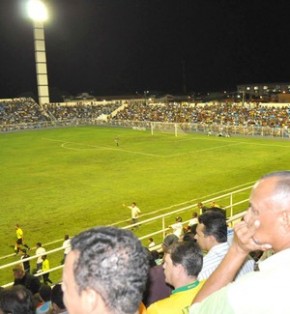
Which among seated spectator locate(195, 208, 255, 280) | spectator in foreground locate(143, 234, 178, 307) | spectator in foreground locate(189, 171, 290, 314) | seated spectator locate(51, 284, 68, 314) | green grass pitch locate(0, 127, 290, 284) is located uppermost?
spectator in foreground locate(189, 171, 290, 314)

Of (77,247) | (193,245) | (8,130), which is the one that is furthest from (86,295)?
(8,130)

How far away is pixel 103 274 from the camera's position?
177cm

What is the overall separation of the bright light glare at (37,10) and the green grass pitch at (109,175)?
29.2 m

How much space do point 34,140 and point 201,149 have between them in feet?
61.5

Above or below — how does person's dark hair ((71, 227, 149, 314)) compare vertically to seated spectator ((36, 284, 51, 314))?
above

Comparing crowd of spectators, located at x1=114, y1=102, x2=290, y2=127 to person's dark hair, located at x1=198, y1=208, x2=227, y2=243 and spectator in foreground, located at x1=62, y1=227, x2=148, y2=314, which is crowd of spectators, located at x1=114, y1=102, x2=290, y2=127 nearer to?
person's dark hair, located at x1=198, y1=208, x2=227, y2=243

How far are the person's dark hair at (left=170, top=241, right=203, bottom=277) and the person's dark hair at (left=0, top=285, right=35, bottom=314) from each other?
4.55ft

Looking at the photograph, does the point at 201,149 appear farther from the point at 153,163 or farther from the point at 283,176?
the point at 283,176

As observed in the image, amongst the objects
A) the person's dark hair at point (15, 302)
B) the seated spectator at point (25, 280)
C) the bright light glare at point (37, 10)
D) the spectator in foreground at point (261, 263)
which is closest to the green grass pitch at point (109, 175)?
the seated spectator at point (25, 280)

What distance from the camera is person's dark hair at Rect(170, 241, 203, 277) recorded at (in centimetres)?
354

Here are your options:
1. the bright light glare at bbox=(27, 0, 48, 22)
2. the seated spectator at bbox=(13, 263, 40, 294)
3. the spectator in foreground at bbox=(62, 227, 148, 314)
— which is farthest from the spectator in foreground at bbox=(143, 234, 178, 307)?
the bright light glare at bbox=(27, 0, 48, 22)

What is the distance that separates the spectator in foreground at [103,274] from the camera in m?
1.78

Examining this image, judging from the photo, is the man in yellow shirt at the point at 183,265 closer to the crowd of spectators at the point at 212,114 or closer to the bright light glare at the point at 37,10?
the crowd of spectators at the point at 212,114

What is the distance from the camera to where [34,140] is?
43.7 metres
